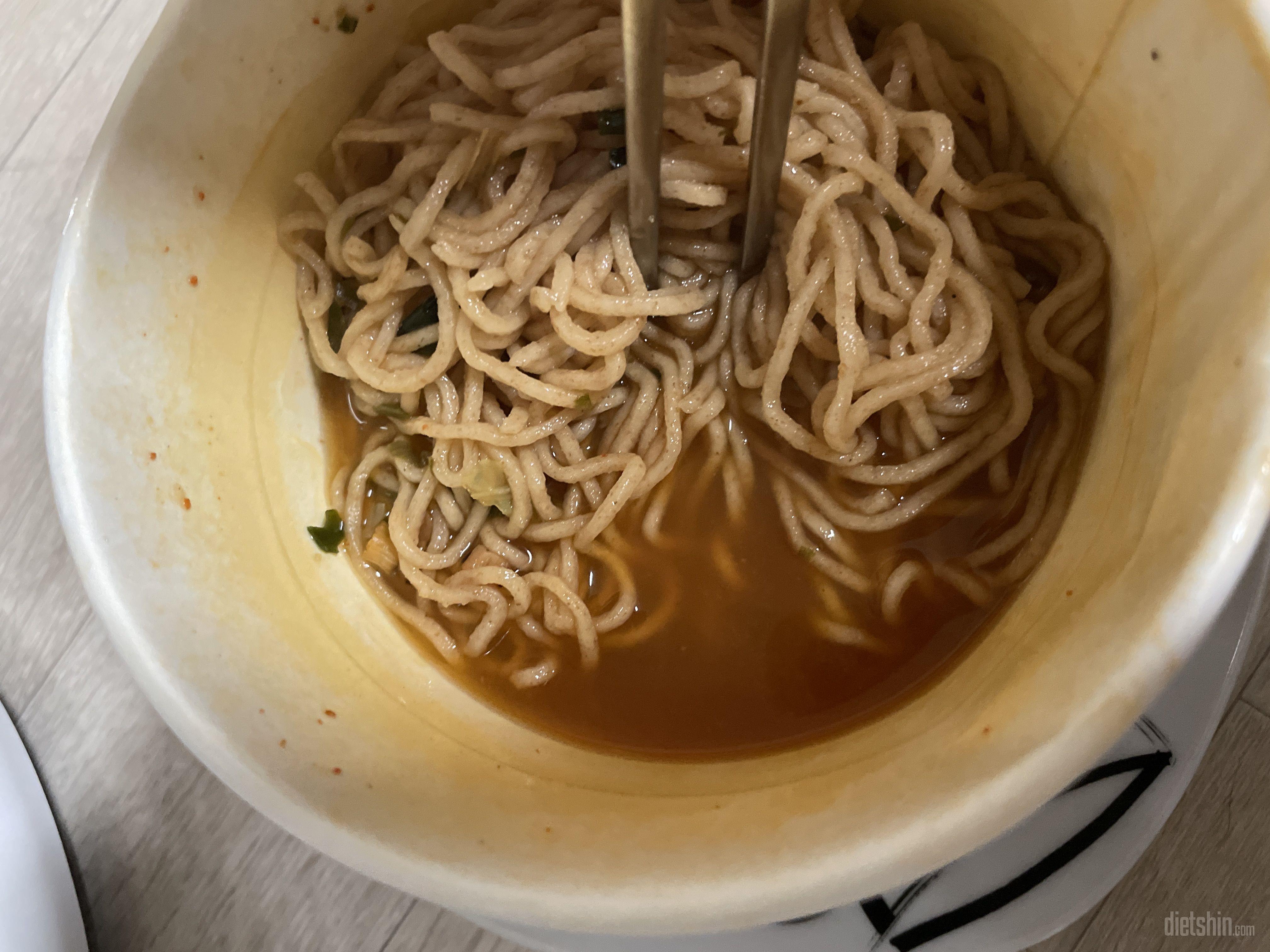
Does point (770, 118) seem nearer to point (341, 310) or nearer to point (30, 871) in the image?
point (341, 310)

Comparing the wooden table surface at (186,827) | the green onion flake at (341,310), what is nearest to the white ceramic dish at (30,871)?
the wooden table surface at (186,827)

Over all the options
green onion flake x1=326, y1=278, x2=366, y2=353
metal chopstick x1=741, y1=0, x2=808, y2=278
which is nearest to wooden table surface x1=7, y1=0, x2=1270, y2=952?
green onion flake x1=326, y1=278, x2=366, y2=353

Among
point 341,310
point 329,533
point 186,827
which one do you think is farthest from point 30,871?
point 341,310

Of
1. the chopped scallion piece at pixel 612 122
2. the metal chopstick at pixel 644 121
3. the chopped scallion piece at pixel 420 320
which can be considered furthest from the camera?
the chopped scallion piece at pixel 420 320

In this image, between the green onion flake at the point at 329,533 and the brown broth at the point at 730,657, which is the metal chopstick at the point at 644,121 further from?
the green onion flake at the point at 329,533

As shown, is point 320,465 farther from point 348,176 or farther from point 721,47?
point 721,47

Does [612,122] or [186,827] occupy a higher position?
[612,122]

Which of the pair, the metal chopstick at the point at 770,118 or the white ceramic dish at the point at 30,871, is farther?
the white ceramic dish at the point at 30,871
